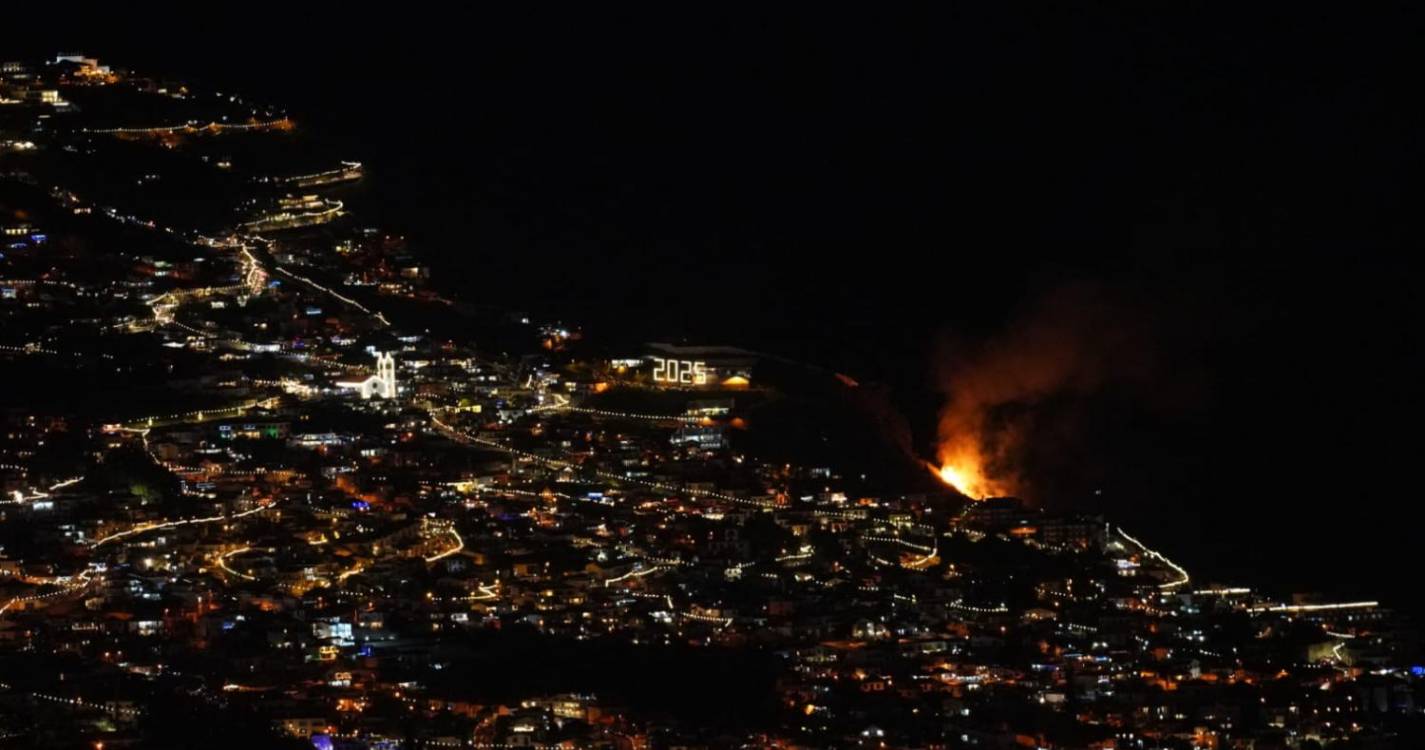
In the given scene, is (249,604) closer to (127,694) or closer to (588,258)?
(127,694)

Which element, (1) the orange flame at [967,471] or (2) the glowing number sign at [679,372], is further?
(2) the glowing number sign at [679,372]

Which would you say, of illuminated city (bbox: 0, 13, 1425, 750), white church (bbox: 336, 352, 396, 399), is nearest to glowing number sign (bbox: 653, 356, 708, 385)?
illuminated city (bbox: 0, 13, 1425, 750)

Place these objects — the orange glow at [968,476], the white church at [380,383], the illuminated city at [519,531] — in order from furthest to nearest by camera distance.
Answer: the white church at [380,383] < the orange glow at [968,476] < the illuminated city at [519,531]

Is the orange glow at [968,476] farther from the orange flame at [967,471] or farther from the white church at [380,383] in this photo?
the white church at [380,383]

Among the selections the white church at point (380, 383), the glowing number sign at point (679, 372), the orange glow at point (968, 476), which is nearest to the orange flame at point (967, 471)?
the orange glow at point (968, 476)

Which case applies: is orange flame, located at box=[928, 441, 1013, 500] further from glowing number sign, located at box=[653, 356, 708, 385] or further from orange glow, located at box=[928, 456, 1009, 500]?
glowing number sign, located at box=[653, 356, 708, 385]

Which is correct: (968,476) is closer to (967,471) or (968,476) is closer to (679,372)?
(967,471)

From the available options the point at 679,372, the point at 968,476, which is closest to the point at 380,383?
the point at 679,372
